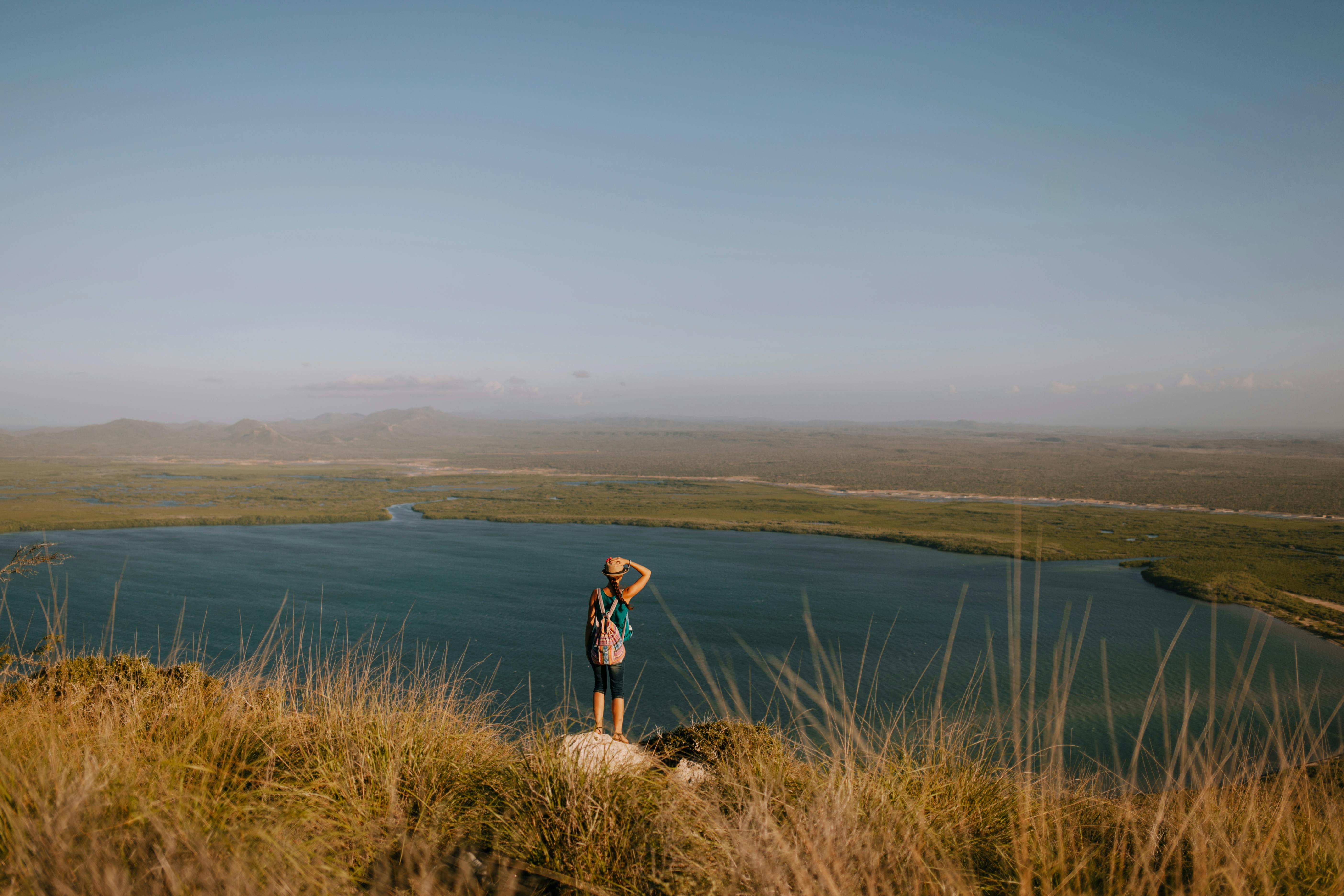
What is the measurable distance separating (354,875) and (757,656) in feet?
82.0

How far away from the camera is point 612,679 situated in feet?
23.1

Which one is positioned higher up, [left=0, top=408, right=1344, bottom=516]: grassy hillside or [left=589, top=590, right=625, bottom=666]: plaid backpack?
[left=589, top=590, right=625, bottom=666]: plaid backpack

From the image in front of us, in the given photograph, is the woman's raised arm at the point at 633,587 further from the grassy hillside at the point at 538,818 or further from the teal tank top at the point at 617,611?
the grassy hillside at the point at 538,818

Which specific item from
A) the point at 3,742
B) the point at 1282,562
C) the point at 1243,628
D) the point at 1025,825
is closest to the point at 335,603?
the point at 3,742

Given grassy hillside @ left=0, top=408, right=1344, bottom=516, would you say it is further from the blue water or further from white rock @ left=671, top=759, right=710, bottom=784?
white rock @ left=671, top=759, right=710, bottom=784

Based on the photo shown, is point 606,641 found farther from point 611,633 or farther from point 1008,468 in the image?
point 1008,468

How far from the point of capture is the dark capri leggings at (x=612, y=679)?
693 cm

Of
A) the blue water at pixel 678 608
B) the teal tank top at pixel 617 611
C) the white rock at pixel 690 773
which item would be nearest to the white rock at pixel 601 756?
the white rock at pixel 690 773

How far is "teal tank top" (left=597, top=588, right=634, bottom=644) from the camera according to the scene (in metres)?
7.04

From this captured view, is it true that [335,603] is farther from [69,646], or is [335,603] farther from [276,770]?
[276,770]

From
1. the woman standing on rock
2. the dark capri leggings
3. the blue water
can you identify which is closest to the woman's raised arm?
the woman standing on rock

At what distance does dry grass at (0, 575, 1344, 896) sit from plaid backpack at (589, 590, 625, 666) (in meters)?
1.80

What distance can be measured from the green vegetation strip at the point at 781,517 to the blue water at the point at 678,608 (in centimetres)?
313

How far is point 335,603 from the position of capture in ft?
112
